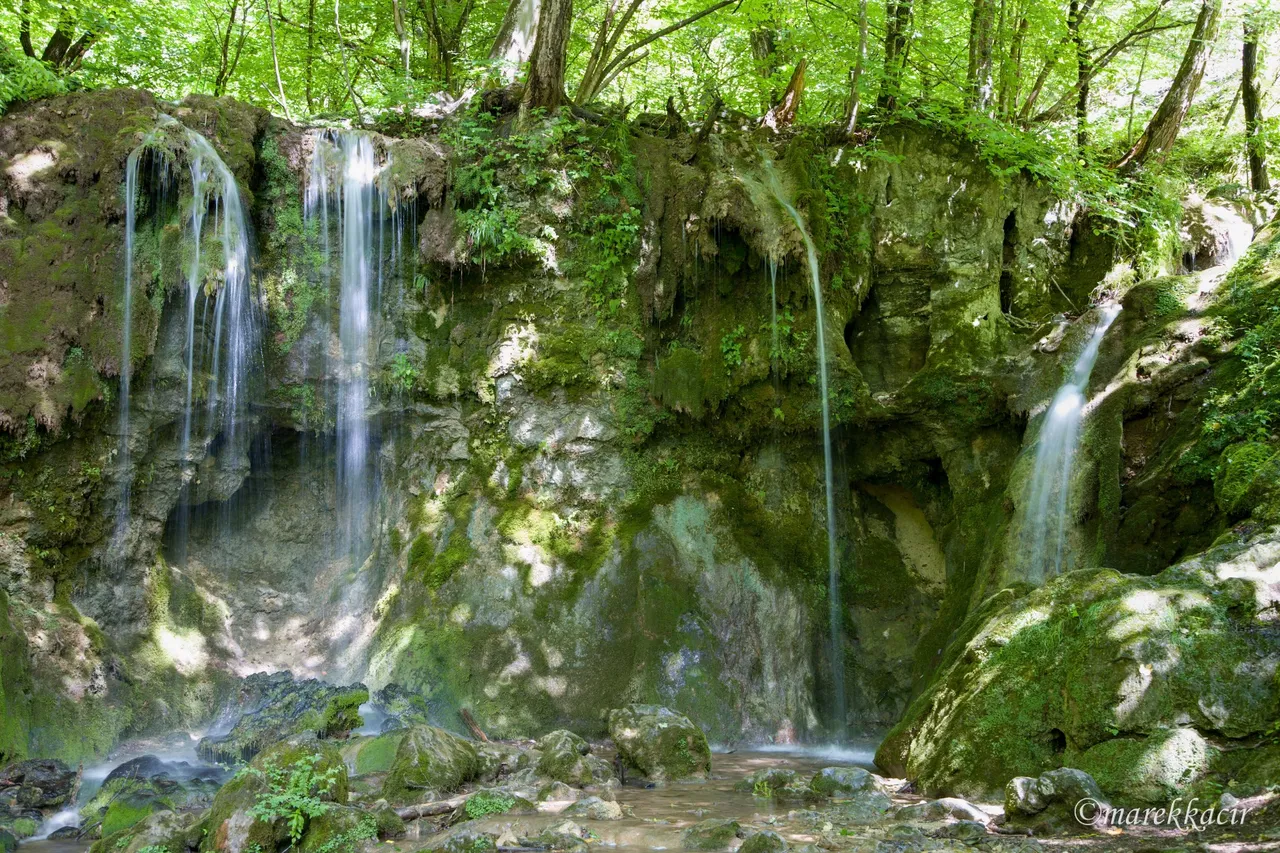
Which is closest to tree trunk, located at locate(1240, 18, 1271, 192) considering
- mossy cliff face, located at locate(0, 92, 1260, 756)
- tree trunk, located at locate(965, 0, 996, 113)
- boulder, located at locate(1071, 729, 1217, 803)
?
mossy cliff face, located at locate(0, 92, 1260, 756)

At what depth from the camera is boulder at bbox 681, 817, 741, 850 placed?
5.39 m

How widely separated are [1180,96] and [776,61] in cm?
567

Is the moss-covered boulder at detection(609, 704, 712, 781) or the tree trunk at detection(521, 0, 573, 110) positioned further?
the tree trunk at detection(521, 0, 573, 110)

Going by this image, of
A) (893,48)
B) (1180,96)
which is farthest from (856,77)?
(1180,96)

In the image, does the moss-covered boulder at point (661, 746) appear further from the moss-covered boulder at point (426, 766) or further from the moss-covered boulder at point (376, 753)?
the moss-covered boulder at point (376, 753)

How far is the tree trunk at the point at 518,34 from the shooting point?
44.0ft

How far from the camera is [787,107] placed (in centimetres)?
1312

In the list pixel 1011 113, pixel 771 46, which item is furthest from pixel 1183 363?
pixel 771 46

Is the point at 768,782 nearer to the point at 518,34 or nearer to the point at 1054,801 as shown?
the point at 1054,801

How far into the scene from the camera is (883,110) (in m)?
12.9

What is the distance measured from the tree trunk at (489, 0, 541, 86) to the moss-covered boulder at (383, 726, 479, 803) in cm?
932

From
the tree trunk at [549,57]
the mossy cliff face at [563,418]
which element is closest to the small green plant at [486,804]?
the mossy cliff face at [563,418]

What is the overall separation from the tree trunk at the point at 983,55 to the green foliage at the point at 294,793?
37.3 ft

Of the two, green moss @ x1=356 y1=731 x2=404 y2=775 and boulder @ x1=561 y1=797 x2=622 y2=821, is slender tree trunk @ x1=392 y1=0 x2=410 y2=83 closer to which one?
green moss @ x1=356 y1=731 x2=404 y2=775
